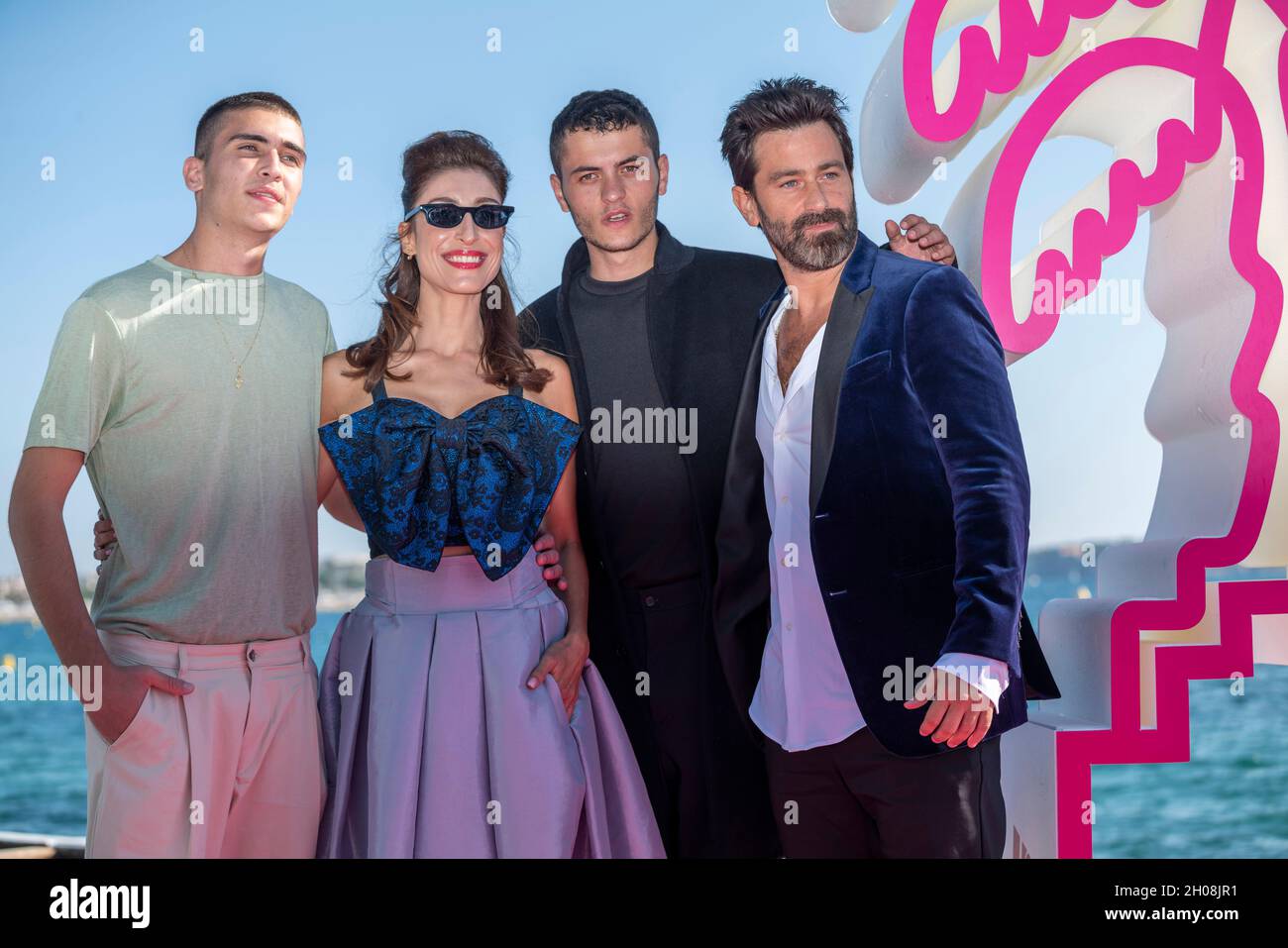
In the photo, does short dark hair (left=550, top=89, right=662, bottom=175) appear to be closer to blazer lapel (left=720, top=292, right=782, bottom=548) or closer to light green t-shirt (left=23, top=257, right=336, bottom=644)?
blazer lapel (left=720, top=292, right=782, bottom=548)

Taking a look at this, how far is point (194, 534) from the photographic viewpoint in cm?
319

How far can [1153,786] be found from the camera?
30.8 metres

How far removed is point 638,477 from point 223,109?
1611mm

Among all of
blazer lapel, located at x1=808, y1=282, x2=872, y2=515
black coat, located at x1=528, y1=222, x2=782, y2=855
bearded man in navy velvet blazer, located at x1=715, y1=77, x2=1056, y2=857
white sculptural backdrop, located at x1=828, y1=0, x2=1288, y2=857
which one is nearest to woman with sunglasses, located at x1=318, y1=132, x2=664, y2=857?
black coat, located at x1=528, y1=222, x2=782, y2=855

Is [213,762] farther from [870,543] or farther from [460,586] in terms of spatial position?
[870,543]

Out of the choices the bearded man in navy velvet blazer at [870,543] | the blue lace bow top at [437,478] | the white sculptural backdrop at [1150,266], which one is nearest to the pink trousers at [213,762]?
the blue lace bow top at [437,478]

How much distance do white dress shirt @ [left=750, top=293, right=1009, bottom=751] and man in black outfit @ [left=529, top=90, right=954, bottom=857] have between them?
1.06 feet

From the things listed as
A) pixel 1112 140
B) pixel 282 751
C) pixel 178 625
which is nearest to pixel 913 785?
pixel 282 751

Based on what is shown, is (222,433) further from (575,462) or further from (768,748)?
(768,748)

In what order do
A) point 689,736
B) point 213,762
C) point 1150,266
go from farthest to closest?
1. point 1150,266
2. point 689,736
3. point 213,762

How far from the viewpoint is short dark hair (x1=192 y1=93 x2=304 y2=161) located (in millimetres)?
3426

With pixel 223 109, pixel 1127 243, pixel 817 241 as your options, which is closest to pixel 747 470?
pixel 817 241

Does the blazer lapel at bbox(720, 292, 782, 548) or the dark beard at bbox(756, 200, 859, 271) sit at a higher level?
the dark beard at bbox(756, 200, 859, 271)

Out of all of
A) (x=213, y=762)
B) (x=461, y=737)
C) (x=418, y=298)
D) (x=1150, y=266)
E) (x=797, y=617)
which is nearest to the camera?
(x=213, y=762)
